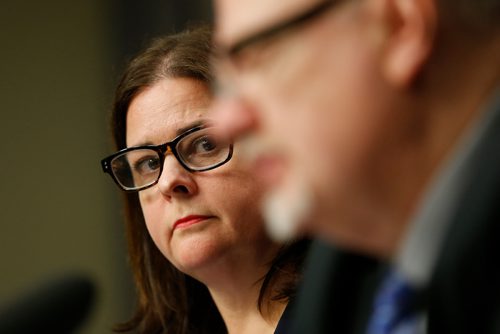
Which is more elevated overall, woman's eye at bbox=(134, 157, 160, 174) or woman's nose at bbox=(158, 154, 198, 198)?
woman's eye at bbox=(134, 157, 160, 174)

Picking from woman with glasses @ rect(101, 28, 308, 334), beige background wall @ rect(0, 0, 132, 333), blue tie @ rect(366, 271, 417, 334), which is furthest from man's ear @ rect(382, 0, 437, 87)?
beige background wall @ rect(0, 0, 132, 333)

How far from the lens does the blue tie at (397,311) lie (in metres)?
0.77

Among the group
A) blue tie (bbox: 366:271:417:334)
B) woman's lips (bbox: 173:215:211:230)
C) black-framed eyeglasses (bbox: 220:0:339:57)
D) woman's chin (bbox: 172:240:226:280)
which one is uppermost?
black-framed eyeglasses (bbox: 220:0:339:57)

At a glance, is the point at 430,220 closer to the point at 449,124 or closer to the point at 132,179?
the point at 449,124

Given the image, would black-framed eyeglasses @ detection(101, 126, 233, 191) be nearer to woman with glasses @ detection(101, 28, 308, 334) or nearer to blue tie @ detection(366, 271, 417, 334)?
woman with glasses @ detection(101, 28, 308, 334)

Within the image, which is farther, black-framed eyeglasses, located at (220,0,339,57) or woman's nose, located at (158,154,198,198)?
woman's nose, located at (158,154,198,198)

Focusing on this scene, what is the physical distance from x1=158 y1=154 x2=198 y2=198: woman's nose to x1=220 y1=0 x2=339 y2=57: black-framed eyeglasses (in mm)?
692

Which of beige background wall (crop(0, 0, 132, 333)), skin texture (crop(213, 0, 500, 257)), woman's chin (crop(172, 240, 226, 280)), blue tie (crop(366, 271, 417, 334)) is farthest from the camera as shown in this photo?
beige background wall (crop(0, 0, 132, 333))

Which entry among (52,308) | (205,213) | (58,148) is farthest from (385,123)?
(58,148)

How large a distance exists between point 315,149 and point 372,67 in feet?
0.28

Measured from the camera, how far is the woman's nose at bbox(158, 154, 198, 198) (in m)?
1.37

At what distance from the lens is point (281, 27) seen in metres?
0.67

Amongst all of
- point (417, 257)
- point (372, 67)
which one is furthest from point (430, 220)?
point (372, 67)

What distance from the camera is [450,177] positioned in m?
0.66
